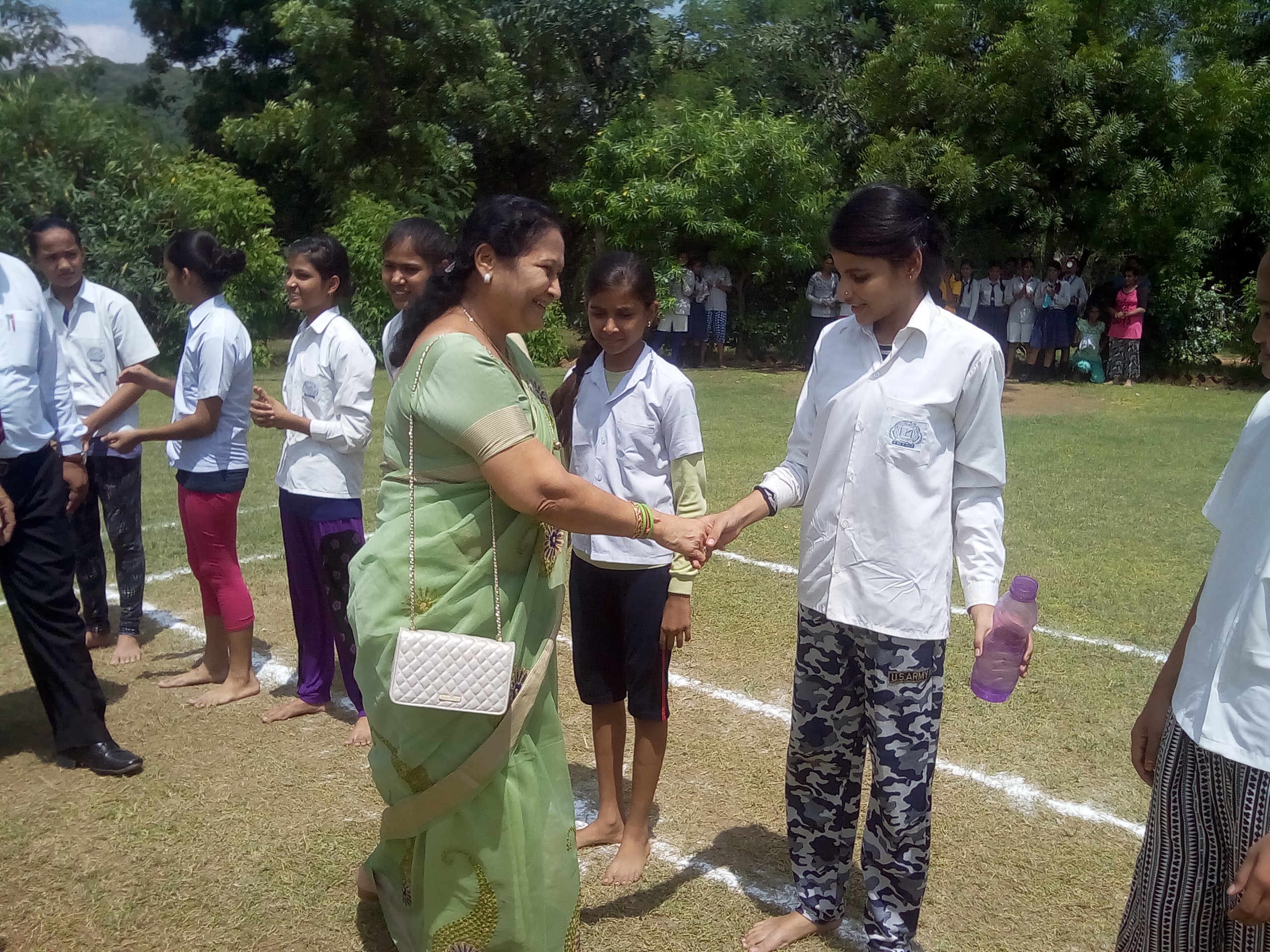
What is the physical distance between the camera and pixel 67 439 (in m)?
4.34

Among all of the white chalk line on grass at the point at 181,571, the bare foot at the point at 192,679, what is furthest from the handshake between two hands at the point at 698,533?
the white chalk line on grass at the point at 181,571

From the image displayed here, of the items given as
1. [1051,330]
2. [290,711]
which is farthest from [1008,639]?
[1051,330]

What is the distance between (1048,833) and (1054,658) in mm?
1671

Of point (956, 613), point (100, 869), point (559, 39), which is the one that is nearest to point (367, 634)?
point (100, 869)

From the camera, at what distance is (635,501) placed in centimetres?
329

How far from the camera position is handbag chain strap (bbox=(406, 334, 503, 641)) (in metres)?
2.50

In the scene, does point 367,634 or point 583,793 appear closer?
point 367,634

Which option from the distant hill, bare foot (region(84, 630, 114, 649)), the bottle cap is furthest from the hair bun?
the distant hill

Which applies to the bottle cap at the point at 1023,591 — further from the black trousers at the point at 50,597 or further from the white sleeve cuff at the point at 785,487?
the black trousers at the point at 50,597

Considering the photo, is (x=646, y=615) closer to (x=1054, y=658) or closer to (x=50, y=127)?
(x=1054, y=658)

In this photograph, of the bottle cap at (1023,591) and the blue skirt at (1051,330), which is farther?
the blue skirt at (1051,330)

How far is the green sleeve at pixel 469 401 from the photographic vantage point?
7.95ft

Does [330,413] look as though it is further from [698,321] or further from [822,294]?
[822,294]

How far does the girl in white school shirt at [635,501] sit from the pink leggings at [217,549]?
1954 mm
